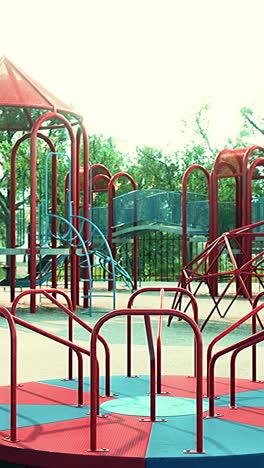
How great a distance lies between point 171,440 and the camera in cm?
505

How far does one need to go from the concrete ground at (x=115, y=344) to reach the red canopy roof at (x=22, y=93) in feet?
14.2

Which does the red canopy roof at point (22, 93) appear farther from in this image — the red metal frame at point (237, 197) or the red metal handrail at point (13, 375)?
the red metal handrail at point (13, 375)

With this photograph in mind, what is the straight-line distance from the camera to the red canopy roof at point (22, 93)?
17.1m

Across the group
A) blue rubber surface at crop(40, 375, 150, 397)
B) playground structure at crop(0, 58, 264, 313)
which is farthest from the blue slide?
blue rubber surface at crop(40, 375, 150, 397)

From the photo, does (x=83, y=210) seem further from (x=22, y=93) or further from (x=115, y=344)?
(x=115, y=344)

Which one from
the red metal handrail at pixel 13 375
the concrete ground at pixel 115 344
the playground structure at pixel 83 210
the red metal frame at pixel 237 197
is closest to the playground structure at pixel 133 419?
the red metal handrail at pixel 13 375

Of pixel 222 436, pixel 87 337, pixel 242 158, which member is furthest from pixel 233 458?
pixel 242 158

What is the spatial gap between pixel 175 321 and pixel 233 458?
33.2 feet

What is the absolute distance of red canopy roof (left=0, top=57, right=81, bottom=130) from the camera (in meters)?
17.1

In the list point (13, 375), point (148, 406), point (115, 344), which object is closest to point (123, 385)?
point (148, 406)

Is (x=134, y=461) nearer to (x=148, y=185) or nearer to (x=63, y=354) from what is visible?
(x=63, y=354)

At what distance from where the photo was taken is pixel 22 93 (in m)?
17.4

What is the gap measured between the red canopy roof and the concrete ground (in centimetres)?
433

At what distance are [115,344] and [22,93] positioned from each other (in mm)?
7696
